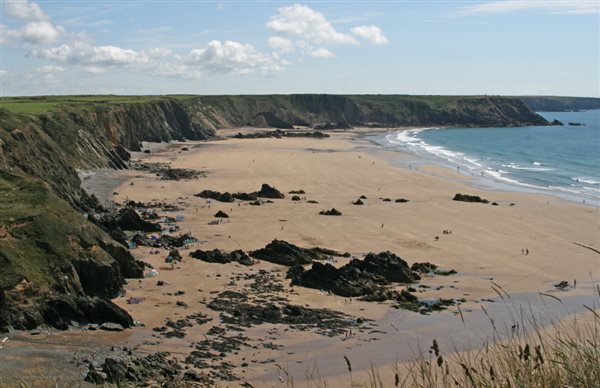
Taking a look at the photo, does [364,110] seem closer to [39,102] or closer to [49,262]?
[39,102]

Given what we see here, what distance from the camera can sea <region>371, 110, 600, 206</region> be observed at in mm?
57812

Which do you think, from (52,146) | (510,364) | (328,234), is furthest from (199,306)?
(52,146)

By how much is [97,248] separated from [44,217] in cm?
213

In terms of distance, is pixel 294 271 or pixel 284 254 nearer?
pixel 294 271

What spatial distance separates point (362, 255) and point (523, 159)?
59779 millimetres

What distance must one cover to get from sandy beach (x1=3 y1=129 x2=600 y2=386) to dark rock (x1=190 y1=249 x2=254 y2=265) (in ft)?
1.88

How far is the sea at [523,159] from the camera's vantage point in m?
57.8

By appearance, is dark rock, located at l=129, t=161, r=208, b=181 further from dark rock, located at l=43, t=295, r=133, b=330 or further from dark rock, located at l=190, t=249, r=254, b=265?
dark rock, located at l=43, t=295, r=133, b=330

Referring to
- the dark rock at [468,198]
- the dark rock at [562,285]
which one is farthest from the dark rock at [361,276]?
the dark rock at [468,198]

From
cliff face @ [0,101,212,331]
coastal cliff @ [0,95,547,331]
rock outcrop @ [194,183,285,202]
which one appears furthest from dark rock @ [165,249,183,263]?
rock outcrop @ [194,183,285,202]

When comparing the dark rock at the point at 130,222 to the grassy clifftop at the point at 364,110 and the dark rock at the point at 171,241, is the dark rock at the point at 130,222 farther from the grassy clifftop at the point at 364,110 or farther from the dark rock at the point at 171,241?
the grassy clifftop at the point at 364,110

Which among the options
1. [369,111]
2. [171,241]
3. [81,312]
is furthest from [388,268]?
[369,111]

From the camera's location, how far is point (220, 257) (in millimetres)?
28125

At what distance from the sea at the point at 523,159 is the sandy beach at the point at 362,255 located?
4.70 metres
